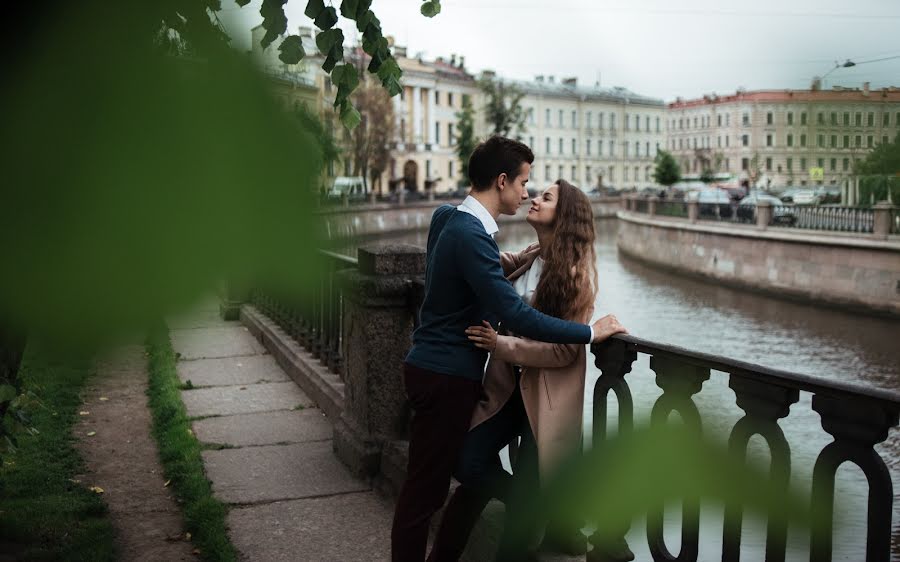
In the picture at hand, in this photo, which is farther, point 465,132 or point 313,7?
point 465,132

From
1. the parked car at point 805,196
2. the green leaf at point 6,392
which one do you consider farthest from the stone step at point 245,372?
the parked car at point 805,196

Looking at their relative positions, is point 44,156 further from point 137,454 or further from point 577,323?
point 137,454

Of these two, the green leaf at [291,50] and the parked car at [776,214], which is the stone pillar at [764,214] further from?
the green leaf at [291,50]

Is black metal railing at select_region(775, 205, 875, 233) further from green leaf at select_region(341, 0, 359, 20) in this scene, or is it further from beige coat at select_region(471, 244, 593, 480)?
green leaf at select_region(341, 0, 359, 20)

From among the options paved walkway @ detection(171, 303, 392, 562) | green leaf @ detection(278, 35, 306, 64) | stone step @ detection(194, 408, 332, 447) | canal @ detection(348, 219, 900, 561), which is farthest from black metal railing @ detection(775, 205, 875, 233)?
green leaf @ detection(278, 35, 306, 64)

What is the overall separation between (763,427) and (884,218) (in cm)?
2664

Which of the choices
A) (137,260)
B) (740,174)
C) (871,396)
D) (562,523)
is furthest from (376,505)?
(740,174)

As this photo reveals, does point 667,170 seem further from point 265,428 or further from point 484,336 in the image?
point 484,336

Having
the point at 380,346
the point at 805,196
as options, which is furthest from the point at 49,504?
the point at 805,196

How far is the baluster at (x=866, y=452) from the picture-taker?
2.01 m

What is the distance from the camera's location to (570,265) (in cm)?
305

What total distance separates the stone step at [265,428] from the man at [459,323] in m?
2.58

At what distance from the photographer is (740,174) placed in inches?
3969

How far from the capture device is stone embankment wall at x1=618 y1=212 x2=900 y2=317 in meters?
25.7
